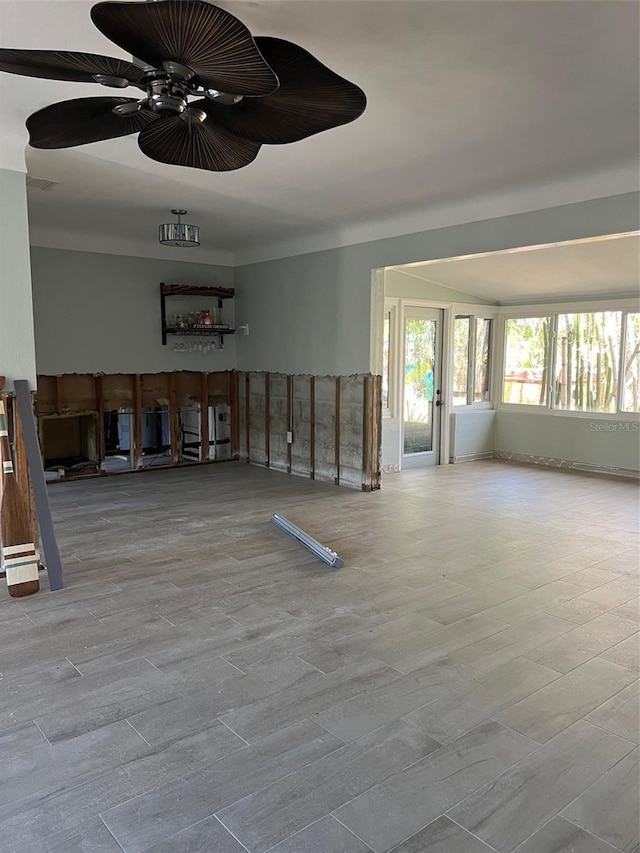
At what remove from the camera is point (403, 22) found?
2.55 metres

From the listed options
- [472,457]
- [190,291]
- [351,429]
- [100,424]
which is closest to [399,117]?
[351,429]

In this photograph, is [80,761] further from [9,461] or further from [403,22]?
[403,22]

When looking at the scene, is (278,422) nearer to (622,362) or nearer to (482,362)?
(482,362)

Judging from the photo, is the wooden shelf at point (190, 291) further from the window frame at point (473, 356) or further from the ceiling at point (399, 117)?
the window frame at point (473, 356)

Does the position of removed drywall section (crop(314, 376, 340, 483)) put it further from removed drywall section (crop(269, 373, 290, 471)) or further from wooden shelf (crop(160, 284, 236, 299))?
wooden shelf (crop(160, 284, 236, 299))

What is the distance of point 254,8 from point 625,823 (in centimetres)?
323

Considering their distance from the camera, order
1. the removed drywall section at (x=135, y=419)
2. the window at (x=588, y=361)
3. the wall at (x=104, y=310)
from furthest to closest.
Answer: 1. the window at (x=588, y=361)
2. the removed drywall section at (x=135, y=419)
3. the wall at (x=104, y=310)

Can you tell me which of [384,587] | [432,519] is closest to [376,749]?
[384,587]

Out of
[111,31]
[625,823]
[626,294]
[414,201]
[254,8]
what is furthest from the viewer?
[626,294]

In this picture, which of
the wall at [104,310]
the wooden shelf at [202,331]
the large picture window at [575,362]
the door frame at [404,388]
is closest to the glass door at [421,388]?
the door frame at [404,388]

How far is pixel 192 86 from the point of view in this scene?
2230 mm

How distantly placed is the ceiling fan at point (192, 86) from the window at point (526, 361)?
264 inches

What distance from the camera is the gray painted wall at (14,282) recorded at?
3.91 metres

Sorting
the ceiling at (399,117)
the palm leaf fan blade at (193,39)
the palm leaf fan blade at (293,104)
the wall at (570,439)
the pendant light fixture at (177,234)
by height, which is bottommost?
the wall at (570,439)
